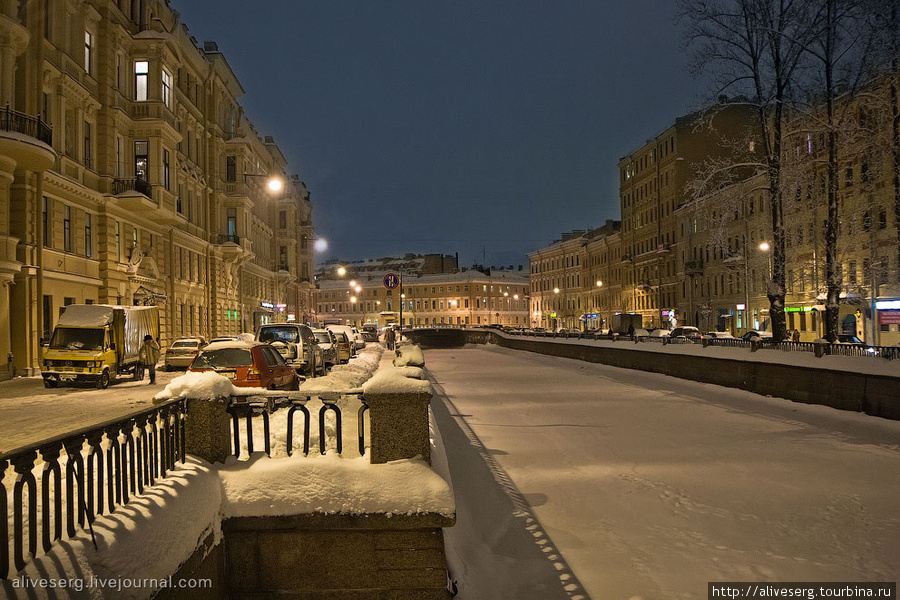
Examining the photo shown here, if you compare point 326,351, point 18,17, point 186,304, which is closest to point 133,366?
point 326,351

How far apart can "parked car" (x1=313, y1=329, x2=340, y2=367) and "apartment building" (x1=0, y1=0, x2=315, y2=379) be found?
9052mm

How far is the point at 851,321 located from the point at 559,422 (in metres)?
36.3

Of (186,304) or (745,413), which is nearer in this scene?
(745,413)

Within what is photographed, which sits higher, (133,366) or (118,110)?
(118,110)

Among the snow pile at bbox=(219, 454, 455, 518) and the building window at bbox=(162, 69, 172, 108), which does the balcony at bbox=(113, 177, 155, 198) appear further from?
the snow pile at bbox=(219, 454, 455, 518)

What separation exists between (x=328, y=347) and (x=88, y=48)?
55.3 ft

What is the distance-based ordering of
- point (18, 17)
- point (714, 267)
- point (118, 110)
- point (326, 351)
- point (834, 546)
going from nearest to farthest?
point (834, 546)
point (18, 17)
point (326, 351)
point (118, 110)
point (714, 267)

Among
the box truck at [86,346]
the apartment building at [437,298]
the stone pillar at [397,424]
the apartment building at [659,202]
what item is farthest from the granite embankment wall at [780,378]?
the apartment building at [437,298]

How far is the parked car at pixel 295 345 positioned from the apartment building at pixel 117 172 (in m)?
8.20

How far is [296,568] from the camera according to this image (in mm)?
6047

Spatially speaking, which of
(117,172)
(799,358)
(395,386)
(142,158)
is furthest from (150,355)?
(395,386)

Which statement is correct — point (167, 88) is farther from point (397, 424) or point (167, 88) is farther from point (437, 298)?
point (437, 298)

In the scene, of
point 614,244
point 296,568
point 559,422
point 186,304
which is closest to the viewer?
point 296,568

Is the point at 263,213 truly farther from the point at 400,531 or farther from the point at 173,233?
the point at 400,531
